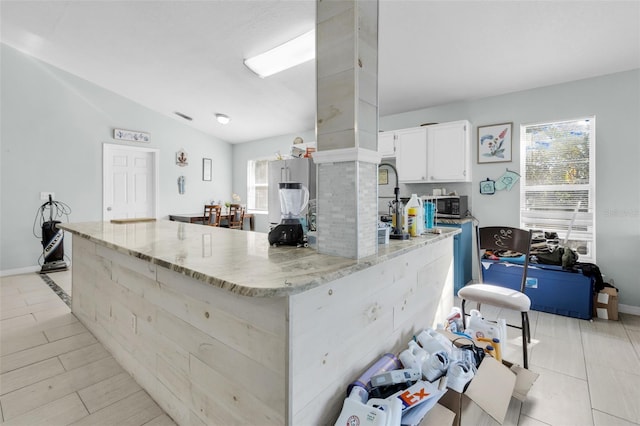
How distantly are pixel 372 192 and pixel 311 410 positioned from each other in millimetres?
879

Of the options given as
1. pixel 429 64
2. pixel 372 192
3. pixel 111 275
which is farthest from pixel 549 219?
pixel 111 275

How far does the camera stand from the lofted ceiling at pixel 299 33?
2531 millimetres

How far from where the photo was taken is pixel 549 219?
3.65 m

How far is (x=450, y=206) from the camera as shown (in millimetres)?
3863

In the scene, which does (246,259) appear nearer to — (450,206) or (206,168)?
(450,206)

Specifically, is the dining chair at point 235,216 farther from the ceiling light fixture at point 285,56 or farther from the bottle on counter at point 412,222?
the bottle on counter at point 412,222

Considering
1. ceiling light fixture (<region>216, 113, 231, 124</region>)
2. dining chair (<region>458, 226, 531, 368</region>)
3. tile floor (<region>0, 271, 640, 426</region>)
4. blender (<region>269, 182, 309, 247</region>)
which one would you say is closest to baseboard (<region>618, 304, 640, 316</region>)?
tile floor (<region>0, 271, 640, 426</region>)

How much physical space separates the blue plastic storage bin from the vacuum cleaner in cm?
609

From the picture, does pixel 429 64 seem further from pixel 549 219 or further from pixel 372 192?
pixel 372 192

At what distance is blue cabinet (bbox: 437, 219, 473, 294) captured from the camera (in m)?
3.79

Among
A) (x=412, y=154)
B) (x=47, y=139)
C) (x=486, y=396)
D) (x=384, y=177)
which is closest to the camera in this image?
(x=486, y=396)

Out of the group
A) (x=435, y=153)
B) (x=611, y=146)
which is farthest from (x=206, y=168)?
(x=611, y=146)

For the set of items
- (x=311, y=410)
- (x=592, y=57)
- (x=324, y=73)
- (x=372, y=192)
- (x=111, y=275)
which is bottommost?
(x=311, y=410)

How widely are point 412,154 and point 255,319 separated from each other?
374cm
